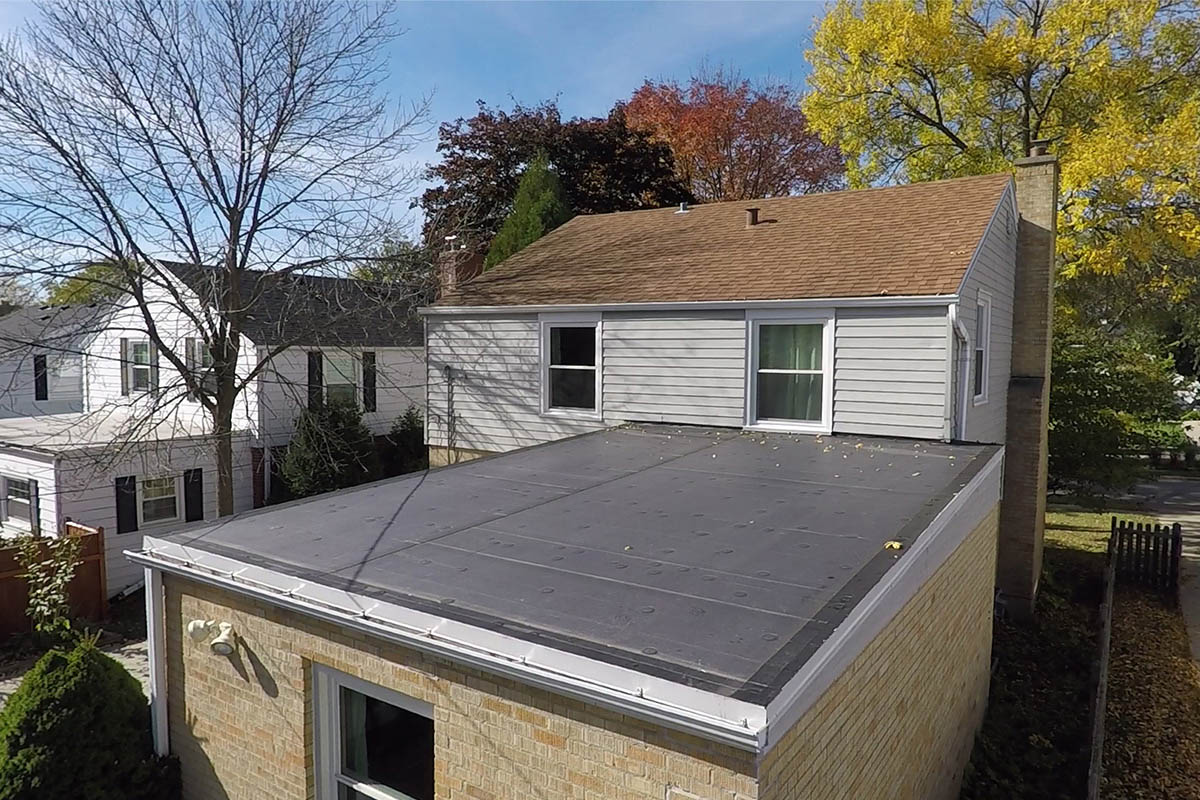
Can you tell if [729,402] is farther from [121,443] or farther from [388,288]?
[121,443]

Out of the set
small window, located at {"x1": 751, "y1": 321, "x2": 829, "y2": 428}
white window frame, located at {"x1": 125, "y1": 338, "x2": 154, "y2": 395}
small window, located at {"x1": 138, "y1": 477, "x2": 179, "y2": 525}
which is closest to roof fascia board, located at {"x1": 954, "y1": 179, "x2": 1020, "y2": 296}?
small window, located at {"x1": 751, "y1": 321, "x2": 829, "y2": 428}

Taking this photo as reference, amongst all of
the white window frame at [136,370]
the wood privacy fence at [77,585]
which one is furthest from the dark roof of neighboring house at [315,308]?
the wood privacy fence at [77,585]

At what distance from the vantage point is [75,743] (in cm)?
593

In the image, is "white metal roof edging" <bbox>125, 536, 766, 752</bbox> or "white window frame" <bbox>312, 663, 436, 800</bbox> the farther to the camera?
"white window frame" <bbox>312, 663, 436, 800</bbox>

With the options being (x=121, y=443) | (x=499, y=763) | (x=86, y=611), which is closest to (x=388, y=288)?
(x=121, y=443)

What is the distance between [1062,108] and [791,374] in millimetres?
14502

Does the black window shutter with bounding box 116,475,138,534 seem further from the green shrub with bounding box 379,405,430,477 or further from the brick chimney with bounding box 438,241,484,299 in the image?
the brick chimney with bounding box 438,241,484,299

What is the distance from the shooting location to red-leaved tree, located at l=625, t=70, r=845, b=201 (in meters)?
31.3

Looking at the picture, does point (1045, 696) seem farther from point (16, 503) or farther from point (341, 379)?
point (16, 503)

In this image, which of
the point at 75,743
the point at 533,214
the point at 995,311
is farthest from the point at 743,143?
the point at 75,743

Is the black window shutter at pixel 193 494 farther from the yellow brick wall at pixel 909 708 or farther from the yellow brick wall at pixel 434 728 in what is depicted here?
the yellow brick wall at pixel 909 708

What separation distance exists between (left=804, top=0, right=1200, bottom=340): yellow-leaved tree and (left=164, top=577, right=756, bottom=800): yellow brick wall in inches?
680

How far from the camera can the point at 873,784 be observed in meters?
5.00

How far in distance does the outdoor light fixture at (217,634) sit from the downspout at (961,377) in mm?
8626
